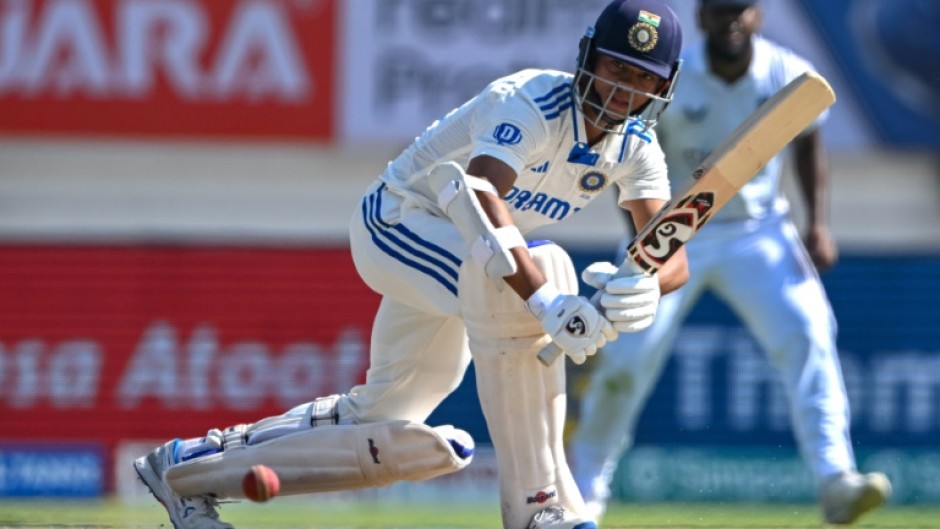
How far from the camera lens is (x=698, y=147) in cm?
643

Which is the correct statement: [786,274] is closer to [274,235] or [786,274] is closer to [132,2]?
[274,235]

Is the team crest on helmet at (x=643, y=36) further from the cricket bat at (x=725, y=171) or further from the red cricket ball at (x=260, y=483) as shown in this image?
the red cricket ball at (x=260, y=483)

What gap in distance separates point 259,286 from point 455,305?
5004mm

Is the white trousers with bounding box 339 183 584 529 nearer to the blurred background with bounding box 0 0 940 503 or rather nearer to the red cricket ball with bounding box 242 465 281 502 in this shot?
the red cricket ball with bounding box 242 465 281 502

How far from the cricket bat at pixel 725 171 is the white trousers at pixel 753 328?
207 centimetres

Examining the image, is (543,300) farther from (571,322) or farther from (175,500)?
(175,500)

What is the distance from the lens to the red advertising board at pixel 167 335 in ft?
29.2

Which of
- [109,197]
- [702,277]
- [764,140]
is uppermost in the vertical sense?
[764,140]

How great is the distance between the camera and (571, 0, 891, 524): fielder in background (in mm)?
6105

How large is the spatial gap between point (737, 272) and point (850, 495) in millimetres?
1052

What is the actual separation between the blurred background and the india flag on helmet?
4538mm

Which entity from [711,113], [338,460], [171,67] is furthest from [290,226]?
[338,460]

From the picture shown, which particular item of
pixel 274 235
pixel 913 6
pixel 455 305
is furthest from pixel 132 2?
pixel 455 305

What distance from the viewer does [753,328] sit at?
20.8 ft
